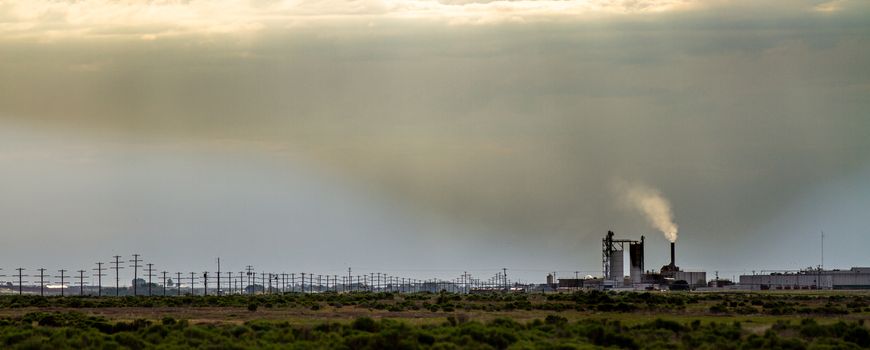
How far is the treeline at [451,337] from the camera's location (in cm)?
5288

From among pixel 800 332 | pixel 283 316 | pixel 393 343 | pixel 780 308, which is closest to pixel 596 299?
pixel 780 308

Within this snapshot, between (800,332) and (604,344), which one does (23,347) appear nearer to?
(604,344)

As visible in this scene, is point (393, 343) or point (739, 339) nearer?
point (393, 343)

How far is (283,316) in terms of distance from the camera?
275ft

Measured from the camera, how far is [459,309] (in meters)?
96.7

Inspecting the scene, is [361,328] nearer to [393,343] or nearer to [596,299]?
[393,343]

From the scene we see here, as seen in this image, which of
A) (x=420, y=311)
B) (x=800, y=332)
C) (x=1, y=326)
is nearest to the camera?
(x=800, y=332)

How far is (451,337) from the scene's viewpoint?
55062 mm

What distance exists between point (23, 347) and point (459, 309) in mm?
48679

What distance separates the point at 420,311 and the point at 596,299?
88.7ft

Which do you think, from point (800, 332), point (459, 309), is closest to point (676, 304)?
point (459, 309)

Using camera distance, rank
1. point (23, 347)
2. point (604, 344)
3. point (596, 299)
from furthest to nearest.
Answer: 1. point (596, 299)
2. point (604, 344)
3. point (23, 347)

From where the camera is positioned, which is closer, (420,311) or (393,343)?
(393,343)

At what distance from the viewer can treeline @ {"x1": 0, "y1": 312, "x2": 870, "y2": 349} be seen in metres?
52.9
